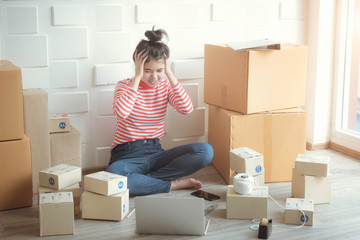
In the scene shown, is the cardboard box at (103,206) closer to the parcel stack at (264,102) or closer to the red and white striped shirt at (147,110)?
the red and white striped shirt at (147,110)

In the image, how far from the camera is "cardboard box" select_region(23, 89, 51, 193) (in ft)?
8.76

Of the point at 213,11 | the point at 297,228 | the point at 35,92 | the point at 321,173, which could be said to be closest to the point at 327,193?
the point at 321,173

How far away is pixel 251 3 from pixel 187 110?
2.96 ft

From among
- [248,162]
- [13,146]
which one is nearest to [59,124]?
[13,146]

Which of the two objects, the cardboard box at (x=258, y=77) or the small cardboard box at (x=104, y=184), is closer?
the small cardboard box at (x=104, y=184)

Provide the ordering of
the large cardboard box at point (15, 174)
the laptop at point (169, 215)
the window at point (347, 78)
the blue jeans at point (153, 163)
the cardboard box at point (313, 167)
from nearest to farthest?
the laptop at point (169, 215) < the large cardboard box at point (15, 174) < the cardboard box at point (313, 167) < the blue jeans at point (153, 163) < the window at point (347, 78)

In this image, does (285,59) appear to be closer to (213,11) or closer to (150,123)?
(213,11)

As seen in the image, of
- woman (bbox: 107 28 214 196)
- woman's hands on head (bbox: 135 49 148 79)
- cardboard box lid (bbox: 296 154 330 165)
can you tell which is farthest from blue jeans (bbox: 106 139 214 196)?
cardboard box lid (bbox: 296 154 330 165)

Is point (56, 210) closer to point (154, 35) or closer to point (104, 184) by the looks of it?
point (104, 184)

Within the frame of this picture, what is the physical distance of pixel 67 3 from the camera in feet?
9.53

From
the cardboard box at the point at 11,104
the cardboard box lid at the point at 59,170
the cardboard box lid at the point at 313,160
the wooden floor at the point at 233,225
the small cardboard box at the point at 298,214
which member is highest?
the cardboard box at the point at 11,104

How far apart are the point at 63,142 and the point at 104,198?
0.54 meters

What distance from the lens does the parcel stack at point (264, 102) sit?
113 inches

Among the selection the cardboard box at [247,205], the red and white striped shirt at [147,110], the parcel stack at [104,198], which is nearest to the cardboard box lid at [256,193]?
the cardboard box at [247,205]
